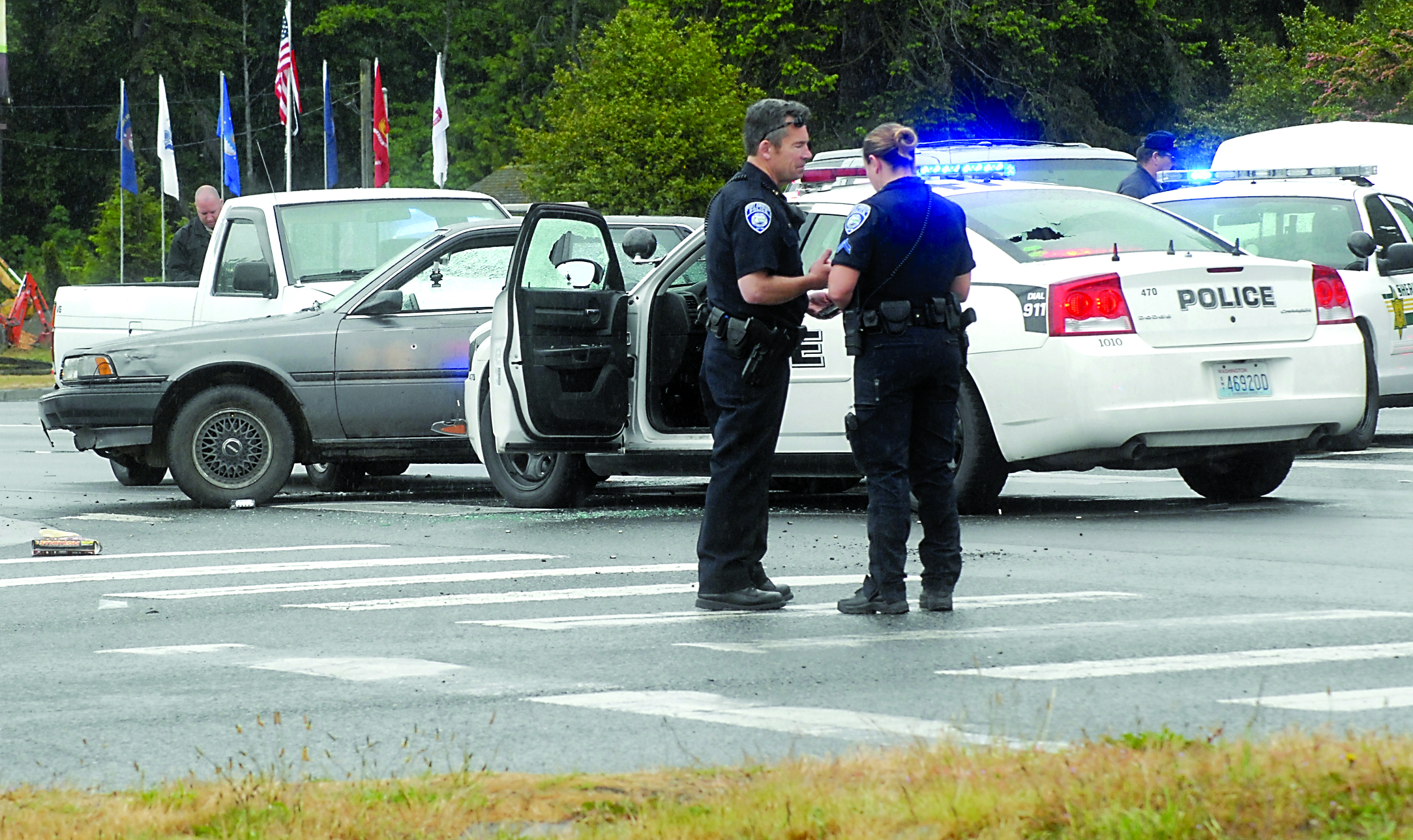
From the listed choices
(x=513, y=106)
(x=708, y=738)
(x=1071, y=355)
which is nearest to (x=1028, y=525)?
(x=1071, y=355)

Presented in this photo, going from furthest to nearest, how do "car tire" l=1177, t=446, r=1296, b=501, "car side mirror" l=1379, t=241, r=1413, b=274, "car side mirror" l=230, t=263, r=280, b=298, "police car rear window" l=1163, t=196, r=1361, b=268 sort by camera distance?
"police car rear window" l=1163, t=196, r=1361, b=268 < "car side mirror" l=230, t=263, r=280, b=298 < "car side mirror" l=1379, t=241, r=1413, b=274 < "car tire" l=1177, t=446, r=1296, b=501

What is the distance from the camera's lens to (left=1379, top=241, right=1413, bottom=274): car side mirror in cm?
1377

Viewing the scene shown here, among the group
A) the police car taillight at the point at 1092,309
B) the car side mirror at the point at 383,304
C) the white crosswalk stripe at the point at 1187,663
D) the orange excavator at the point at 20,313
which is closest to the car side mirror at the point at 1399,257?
the police car taillight at the point at 1092,309

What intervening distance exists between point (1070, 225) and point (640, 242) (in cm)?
221

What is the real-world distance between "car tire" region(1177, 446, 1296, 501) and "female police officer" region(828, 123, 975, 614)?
3.75m

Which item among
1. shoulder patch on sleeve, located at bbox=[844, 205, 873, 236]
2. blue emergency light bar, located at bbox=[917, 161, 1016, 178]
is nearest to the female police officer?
shoulder patch on sleeve, located at bbox=[844, 205, 873, 236]

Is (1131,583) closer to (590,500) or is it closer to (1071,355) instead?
(1071,355)

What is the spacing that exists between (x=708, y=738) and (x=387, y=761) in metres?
0.77

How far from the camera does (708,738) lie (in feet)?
17.2

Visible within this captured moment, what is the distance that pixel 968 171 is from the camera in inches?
497

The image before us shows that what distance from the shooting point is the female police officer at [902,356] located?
746 cm

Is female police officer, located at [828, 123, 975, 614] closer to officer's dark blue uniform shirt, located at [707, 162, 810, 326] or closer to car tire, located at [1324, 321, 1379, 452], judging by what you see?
officer's dark blue uniform shirt, located at [707, 162, 810, 326]

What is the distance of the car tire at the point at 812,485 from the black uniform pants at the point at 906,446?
4.67 m

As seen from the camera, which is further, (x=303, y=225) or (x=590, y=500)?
(x=303, y=225)
